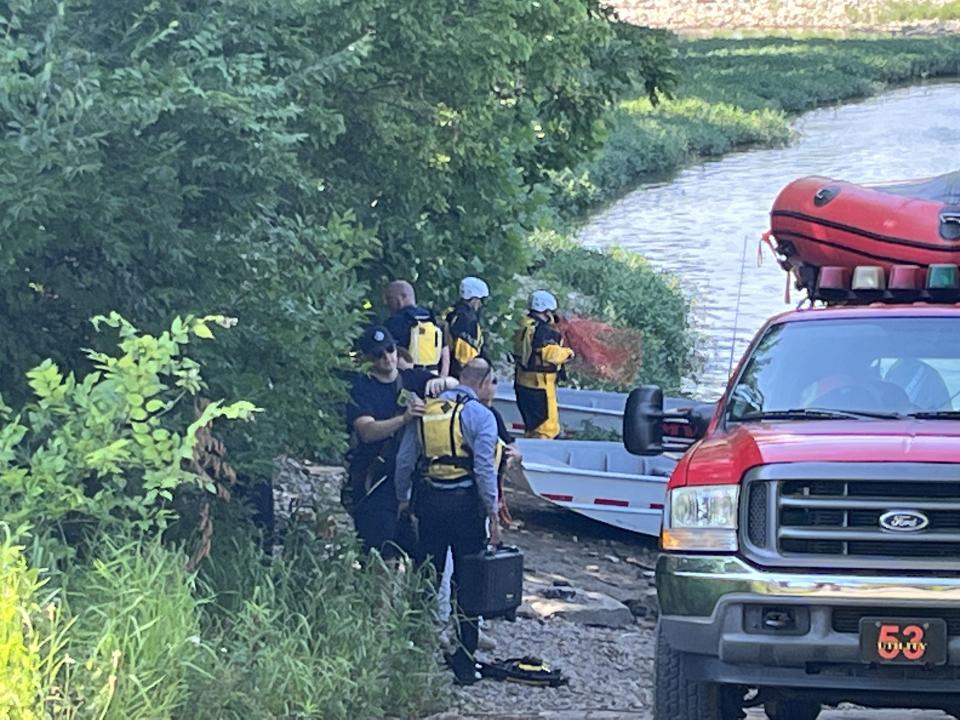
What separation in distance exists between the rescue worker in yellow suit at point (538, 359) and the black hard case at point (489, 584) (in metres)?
6.11

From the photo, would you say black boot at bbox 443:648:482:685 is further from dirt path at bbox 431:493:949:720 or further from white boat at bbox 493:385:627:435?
white boat at bbox 493:385:627:435

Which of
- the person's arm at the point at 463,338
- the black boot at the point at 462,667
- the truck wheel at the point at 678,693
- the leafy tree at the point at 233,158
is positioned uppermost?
the leafy tree at the point at 233,158

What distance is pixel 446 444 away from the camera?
369 inches

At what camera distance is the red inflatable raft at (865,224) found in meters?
12.4

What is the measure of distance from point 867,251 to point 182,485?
595cm

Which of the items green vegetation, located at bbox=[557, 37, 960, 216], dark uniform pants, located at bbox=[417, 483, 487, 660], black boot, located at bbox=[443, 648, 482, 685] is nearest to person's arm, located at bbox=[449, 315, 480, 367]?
dark uniform pants, located at bbox=[417, 483, 487, 660]

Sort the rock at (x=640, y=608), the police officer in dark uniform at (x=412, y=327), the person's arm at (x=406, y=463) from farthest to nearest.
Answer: the rock at (x=640, y=608) < the police officer in dark uniform at (x=412, y=327) < the person's arm at (x=406, y=463)

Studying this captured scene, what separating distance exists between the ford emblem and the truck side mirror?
1360 mm

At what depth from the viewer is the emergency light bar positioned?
8523mm

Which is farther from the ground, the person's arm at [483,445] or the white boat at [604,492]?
the person's arm at [483,445]

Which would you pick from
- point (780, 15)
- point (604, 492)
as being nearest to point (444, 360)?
point (604, 492)

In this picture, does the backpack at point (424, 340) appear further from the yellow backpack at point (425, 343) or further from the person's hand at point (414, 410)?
the person's hand at point (414, 410)

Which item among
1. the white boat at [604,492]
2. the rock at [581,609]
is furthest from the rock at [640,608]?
the white boat at [604,492]

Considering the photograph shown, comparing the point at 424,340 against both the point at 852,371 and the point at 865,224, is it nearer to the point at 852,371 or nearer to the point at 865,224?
the point at 865,224
